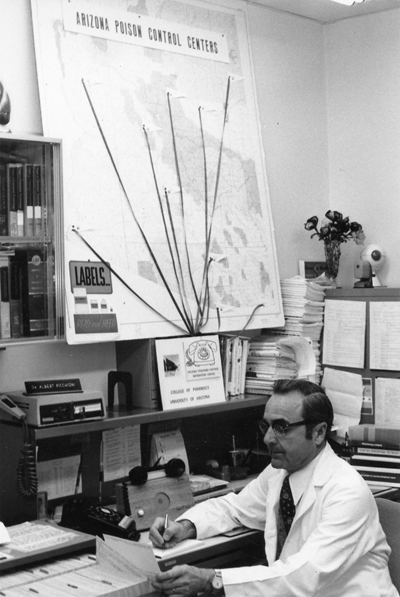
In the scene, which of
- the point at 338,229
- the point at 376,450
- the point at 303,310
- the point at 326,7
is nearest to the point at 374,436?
the point at 376,450

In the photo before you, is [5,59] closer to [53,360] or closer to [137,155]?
[137,155]

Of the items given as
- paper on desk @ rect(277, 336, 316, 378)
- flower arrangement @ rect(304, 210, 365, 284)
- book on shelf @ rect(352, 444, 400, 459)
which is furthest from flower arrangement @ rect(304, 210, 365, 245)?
book on shelf @ rect(352, 444, 400, 459)

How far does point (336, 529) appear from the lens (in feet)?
8.66

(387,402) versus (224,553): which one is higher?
(387,402)

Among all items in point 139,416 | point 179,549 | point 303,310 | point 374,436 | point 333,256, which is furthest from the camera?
point 333,256

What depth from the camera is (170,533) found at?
2.86 meters

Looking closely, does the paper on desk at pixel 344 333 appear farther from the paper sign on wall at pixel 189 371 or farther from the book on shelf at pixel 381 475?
the paper sign on wall at pixel 189 371

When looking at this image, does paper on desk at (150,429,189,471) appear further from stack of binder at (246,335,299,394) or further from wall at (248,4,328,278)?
wall at (248,4,328,278)

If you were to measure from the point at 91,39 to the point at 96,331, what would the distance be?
1.16 m

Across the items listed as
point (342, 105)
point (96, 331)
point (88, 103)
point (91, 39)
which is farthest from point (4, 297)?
point (342, 105)

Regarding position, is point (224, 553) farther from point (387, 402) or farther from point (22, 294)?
point (387, 402)

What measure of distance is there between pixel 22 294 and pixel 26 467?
610 mm

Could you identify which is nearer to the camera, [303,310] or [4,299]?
[4,299]

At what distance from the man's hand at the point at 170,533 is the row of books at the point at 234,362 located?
2.91 feet
